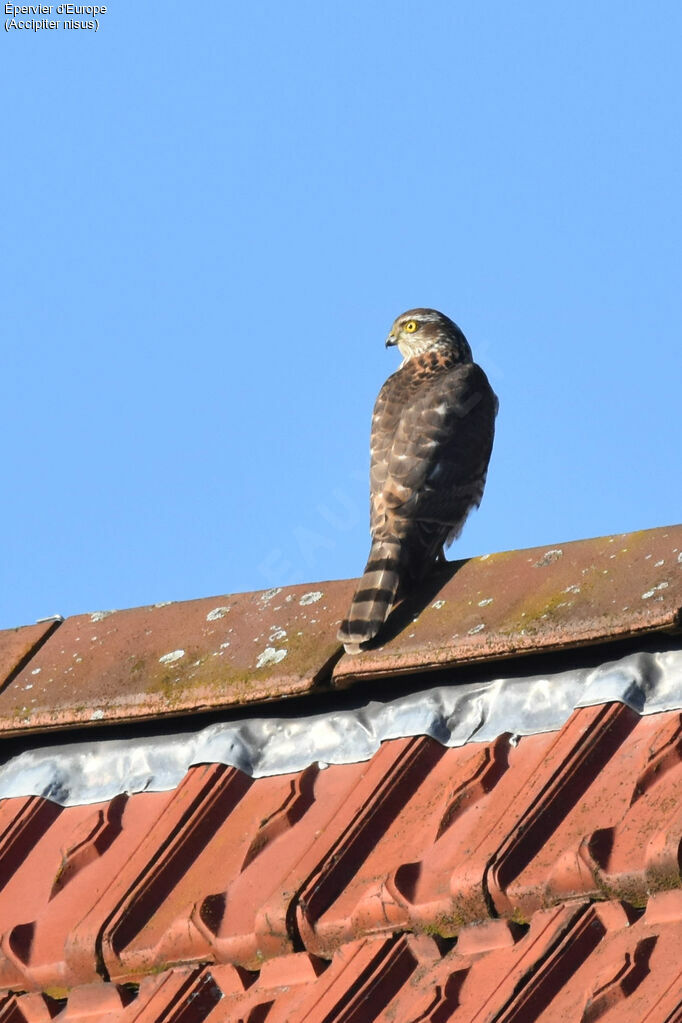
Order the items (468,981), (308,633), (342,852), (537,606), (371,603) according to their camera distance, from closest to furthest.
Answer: (468,981)
(342,852)
(537,606)
(371,603)
(308,633)

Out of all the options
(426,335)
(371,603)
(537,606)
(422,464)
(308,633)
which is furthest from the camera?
(426,335)

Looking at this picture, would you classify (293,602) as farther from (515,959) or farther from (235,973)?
(515,959)

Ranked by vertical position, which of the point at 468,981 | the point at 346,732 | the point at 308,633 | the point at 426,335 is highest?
the point at 426,335

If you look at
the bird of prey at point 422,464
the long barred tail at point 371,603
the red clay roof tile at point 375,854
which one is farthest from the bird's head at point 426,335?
the red clay roof tile at point 375,854

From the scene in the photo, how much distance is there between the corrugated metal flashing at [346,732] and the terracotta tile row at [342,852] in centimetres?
4

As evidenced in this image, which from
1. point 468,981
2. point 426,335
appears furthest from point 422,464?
point 468,981

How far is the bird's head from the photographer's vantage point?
7520mm

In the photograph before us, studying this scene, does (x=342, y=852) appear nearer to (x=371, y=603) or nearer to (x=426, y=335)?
(x=371, y=603)

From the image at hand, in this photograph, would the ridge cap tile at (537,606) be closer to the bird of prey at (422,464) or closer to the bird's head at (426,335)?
the bird of prey at (422,464)

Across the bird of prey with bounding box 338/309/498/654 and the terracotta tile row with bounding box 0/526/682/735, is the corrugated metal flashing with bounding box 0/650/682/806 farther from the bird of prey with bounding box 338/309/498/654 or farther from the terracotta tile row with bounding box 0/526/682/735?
the bird of prey with bounding box 338/309/498/654

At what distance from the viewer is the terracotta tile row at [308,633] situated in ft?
11.8

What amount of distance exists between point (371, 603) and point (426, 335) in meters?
3.83

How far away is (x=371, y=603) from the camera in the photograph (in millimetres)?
3961

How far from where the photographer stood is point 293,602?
4328 millimetres
